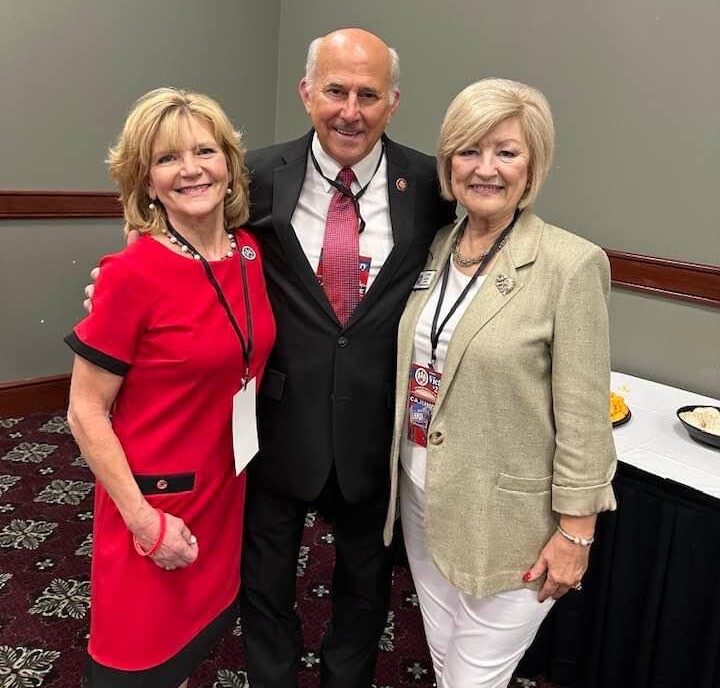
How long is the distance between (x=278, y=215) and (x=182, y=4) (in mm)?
2988

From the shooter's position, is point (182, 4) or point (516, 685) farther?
point (182, 4)

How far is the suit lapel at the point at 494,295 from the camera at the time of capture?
4.14 feet

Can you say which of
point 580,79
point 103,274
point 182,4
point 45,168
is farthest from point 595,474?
point 182,4

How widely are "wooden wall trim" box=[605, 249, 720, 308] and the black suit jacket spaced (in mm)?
1485

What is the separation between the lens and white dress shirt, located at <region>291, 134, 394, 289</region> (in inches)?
60.0

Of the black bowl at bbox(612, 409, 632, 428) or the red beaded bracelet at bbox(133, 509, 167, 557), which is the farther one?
the black bowl at bbox(612, 409, 632, 428)

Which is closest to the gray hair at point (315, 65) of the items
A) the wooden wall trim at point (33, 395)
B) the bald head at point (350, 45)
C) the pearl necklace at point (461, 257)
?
the bald head at point (350, 45)

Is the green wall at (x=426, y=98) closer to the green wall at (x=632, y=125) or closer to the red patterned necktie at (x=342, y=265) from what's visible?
the green wall at (x=632, y=125)

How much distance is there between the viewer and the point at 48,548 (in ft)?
8.66

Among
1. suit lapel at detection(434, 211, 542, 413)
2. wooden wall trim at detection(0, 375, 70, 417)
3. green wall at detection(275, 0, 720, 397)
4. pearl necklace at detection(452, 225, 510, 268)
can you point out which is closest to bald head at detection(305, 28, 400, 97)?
pearl necklace at detection(452, 225, 510, 268)

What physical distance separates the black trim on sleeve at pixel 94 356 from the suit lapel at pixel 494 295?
0.60 m

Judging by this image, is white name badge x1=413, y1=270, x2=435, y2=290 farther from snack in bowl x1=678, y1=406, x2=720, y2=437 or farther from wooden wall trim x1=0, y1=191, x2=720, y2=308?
wooden wall trim x1=0, y1=191, x2=720, y2=308

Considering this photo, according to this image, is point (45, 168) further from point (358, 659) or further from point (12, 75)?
point (358, 659)

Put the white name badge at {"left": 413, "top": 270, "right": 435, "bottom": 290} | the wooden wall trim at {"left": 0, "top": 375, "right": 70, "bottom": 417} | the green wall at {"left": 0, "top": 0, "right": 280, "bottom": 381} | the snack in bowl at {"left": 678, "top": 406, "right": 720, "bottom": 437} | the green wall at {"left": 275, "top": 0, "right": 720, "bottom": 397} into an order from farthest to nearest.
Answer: the wooden wall trim at {"left": 0, "top": 375, "right": 70, "bottom": 417}, the green wall at {"left": 0, "top": 0, "right": 280, "bottom": 381}, the green wall at {"left": 275, "top": 0, "right": 720, "bottom": 397}, the snack in bowl at {"left": 678, "top": 406, "right": 720, "bottom": 437}, the white name badge at {"left": 413, "top": 270, "right": 435, "bottom": 290}
